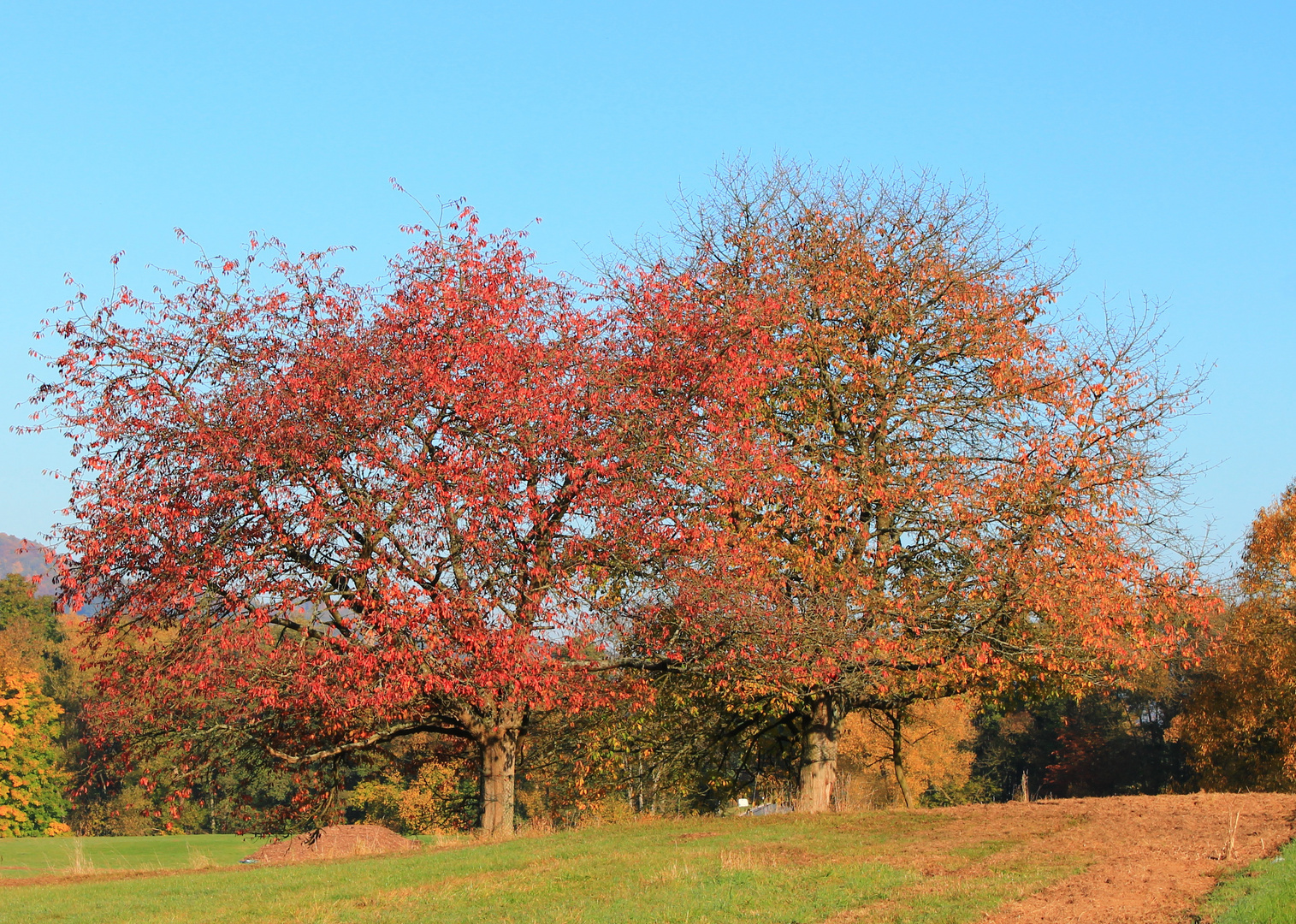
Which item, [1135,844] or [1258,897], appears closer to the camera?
[1258,897]

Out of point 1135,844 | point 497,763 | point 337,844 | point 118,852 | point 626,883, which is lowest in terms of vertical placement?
point 118,852

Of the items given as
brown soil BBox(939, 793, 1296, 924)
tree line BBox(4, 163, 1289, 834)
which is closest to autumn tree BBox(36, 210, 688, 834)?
tree line BBox(4, 163, 1289, 834)

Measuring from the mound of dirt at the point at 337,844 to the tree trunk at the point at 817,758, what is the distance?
6791mm

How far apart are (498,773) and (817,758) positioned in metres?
5.67

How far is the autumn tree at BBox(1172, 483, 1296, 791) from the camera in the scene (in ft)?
108

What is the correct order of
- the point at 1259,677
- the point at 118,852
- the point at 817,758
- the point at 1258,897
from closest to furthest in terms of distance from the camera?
the point at 1258,897
the point at 817,758
the point at 1259,677
the point at 118,852

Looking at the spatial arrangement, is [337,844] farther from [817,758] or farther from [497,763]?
[817,758]

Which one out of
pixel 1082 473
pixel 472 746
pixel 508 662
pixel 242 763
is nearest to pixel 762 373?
pixel 1082 473

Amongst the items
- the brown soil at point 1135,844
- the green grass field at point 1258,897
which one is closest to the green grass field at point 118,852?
the brown soil at point 1135,844

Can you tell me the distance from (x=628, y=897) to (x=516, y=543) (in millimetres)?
6214

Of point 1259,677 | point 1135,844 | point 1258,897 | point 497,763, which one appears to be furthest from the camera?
point 1259,677

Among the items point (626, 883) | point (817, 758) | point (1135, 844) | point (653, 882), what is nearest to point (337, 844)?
point (817, 758)

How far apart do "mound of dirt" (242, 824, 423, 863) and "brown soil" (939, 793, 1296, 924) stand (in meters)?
9.36

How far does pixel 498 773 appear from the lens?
18.0m
